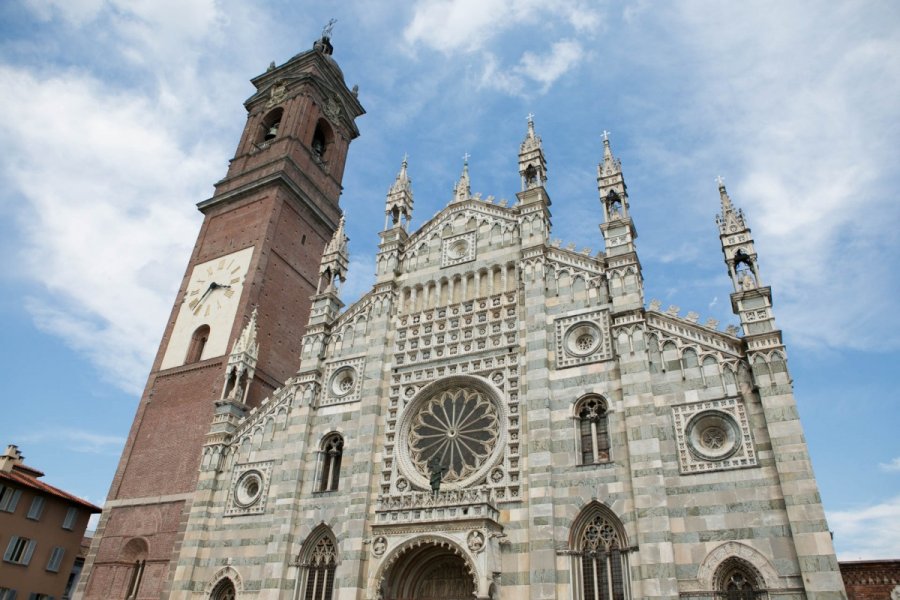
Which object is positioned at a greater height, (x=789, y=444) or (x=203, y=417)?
(x=203, y=417)

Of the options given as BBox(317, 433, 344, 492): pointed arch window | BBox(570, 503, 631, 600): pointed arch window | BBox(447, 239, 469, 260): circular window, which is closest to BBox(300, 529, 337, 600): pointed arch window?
BBox(317, 433, 344, 492): pointed arch window

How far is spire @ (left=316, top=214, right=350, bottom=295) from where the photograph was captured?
28828 millimetres

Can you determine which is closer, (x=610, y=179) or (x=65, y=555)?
(x=610, y=179)

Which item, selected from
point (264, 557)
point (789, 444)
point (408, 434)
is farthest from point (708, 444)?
point (264, 557)

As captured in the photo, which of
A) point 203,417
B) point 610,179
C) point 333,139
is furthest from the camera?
point 333,139

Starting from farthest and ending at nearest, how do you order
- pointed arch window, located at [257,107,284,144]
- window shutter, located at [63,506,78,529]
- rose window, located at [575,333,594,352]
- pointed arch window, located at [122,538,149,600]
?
pointed arch window, located at [257,107,284,144] < window shutter, located at [63,506,78,529] < pointed arch window, located at [122,538,149,600] < rose window, located at [575,333,594,352]

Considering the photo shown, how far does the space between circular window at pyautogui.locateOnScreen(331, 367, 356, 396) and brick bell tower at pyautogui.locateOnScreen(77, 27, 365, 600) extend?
4.92 metres

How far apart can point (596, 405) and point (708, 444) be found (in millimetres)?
3518

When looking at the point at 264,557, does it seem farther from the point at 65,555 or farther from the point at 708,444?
the point at 65,555

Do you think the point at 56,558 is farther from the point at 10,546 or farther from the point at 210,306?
the point at 210,306

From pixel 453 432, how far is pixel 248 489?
A: 8.76 metres

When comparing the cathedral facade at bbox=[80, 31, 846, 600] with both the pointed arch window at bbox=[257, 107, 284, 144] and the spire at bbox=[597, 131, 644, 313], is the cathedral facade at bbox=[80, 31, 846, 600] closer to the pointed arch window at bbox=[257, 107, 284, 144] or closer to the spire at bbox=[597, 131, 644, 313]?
the spire at bbox=[597, 131, 644, 313]

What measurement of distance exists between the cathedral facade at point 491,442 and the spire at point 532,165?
0.07 metres

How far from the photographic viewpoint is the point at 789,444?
1664 centimetres
